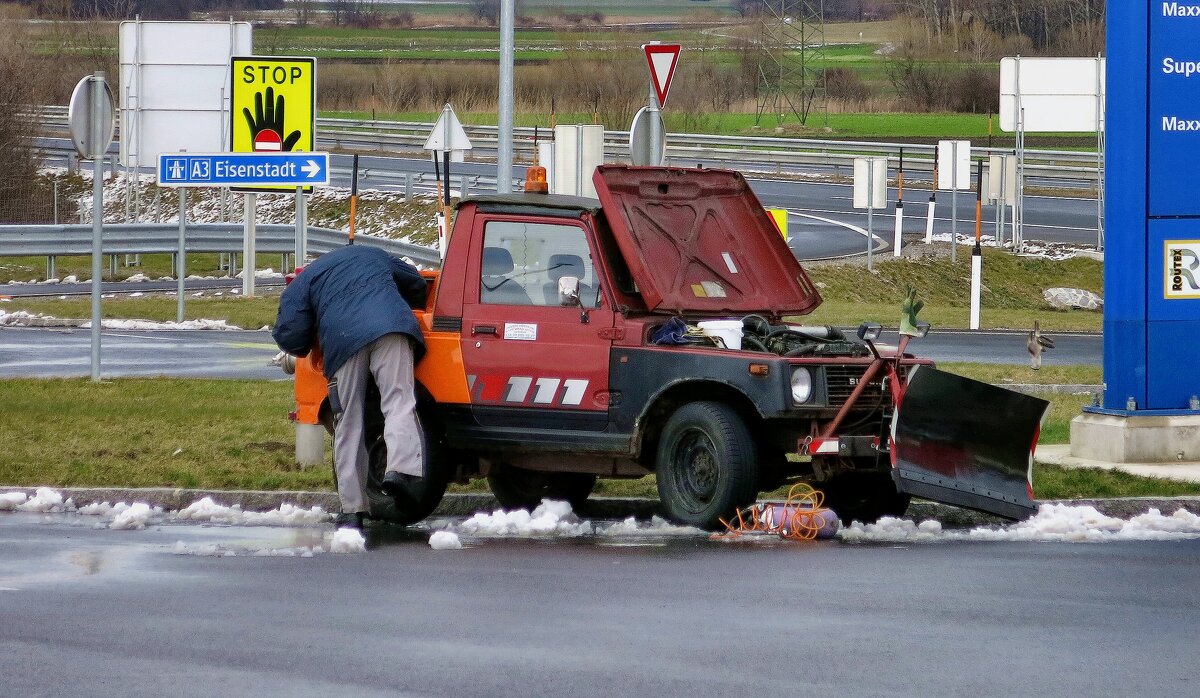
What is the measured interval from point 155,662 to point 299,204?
30.7 feet

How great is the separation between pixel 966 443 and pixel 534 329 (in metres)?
2.57

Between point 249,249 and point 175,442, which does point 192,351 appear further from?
point 249,249

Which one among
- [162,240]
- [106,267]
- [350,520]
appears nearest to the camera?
[350,520]

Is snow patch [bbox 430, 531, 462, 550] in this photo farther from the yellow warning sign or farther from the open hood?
the yellow warning sign

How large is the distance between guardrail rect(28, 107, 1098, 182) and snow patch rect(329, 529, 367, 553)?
33864 millimetres

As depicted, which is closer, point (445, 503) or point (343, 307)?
point (343, 307)

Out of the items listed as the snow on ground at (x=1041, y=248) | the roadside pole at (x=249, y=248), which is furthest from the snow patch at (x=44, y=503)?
the snow on ground at (x=1041, y=248)

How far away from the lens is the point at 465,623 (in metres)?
7.45


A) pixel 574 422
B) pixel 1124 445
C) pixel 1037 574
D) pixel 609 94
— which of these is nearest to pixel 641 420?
pixel 574 422

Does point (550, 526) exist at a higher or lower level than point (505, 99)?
lower

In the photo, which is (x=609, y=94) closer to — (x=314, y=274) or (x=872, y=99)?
(x=872, y=99)

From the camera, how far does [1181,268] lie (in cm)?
1245

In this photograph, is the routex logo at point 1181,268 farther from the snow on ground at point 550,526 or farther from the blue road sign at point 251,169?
the blue road sign at point 251,169

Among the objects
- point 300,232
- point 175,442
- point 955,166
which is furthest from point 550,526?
point 955,166
